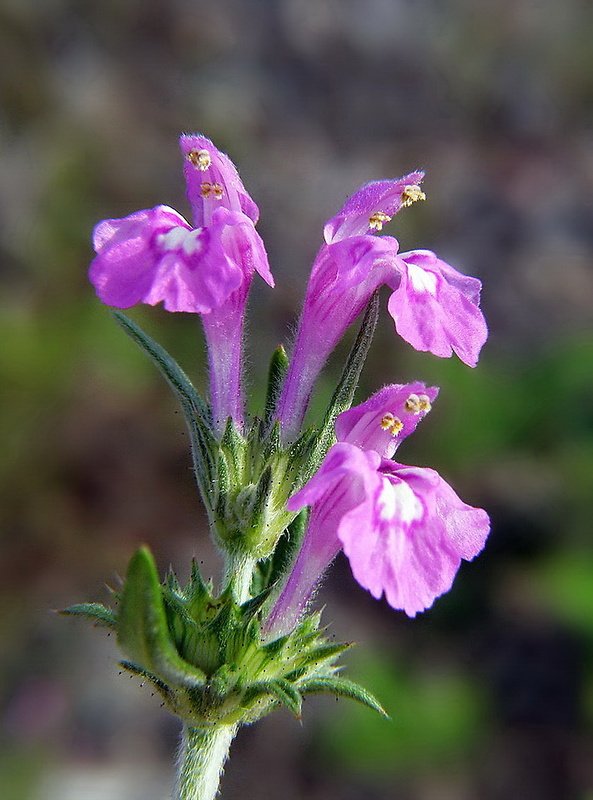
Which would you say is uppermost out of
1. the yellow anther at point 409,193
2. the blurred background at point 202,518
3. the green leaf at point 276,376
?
the yellow anther at point 409,193

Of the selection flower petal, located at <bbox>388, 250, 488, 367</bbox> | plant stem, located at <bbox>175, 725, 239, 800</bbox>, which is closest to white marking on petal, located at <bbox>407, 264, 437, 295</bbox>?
flower petal, located at <bbox>388, 250, 488, 367</bbox>

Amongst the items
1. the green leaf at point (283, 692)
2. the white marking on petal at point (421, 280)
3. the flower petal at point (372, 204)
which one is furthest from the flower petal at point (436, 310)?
the green leaf at point (283, 692)

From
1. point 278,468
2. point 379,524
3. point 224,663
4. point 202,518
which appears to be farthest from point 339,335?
point 202,518

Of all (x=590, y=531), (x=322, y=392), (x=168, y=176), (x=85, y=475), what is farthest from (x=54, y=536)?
(x=168, y=176)

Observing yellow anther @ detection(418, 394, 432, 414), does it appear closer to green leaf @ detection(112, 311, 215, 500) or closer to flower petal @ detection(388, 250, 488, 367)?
flower petal @ detection(388, 250, 488, 367)

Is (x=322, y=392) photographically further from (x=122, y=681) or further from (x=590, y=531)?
(x=122, y=681)

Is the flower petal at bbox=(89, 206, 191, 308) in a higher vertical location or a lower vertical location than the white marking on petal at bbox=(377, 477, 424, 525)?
higher

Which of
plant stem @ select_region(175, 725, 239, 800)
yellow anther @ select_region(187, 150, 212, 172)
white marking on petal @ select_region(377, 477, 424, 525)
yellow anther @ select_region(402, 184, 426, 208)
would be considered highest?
yellow anther @ select_region(187, 150, 212, 172)

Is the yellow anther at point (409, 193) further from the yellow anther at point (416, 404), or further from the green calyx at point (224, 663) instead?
the green calyx at point (224, 663)
